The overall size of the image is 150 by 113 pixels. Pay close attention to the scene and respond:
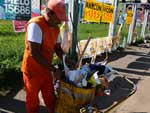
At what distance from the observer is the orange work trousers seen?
16.6ft

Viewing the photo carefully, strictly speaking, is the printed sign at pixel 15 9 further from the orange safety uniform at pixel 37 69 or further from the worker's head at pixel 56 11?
the worker's head at pixel 56 11

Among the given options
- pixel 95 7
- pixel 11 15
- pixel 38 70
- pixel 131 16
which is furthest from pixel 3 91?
pixel 131 16

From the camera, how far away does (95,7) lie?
38.7ft

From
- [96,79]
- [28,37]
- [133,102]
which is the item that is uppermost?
[28,37]

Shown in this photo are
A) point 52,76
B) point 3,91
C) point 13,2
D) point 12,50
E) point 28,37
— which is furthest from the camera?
point 12,50

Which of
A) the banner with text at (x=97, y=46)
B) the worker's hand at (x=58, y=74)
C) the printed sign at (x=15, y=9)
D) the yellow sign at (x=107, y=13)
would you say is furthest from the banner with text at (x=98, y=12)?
the worker's hand at (x=58, y=74)

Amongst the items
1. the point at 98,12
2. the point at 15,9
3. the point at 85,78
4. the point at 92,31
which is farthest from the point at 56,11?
the point at 92,31

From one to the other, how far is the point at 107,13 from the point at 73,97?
879cm

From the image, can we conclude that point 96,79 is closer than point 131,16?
Yes

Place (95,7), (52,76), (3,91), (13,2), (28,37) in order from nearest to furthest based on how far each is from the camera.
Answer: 1. (28,37)
2. (52,76)
3. (3,91)
4. (13,2)
5. (95,7)

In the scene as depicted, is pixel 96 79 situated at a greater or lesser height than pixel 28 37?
lesser

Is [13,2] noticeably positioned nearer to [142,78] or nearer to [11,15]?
[11,15]

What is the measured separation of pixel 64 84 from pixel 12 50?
4.94 metres

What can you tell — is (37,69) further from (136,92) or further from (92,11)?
(92,11)
